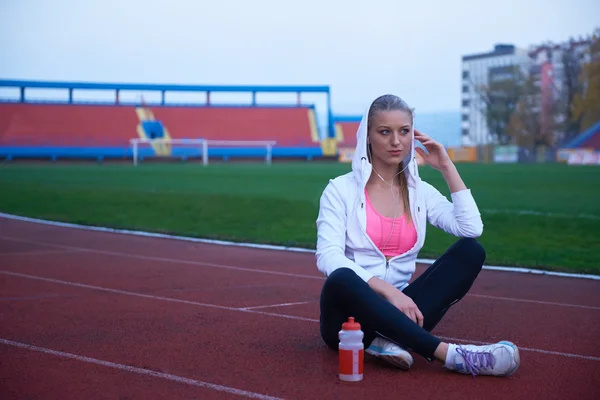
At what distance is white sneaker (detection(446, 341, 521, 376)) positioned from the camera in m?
4.59

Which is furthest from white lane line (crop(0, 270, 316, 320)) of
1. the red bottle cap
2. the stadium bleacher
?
the stadium bleacher

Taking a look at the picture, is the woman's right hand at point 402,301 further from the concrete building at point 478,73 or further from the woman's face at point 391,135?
the concrete building at point 478,73

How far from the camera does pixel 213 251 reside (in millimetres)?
11906

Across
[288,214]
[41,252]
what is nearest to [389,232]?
[41,252]

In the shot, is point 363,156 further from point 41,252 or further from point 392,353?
point 41,252

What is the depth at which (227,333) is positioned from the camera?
6098 mm

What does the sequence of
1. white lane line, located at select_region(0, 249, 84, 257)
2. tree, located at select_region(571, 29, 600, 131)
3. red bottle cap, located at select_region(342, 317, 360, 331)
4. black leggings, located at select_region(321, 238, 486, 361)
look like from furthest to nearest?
1. tree, located at select_region(571, 29, 600, 131)
2. white lane line, located at select_region(0, 249, 84, 257)
3. black leggings, located at select_region(321, 238, 486, 361)
4. red bottle cap, located at select_region(342, 317, 360, 331)

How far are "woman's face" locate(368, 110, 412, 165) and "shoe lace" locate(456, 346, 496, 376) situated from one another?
121 cm

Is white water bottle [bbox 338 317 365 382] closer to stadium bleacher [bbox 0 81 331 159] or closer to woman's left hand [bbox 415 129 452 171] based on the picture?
woman's left hand [bbox 415 129 452 171]

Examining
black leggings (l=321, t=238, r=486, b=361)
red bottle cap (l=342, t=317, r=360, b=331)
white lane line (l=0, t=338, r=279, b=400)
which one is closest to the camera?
white lane line (l=0, t=338, r=279, b=400)

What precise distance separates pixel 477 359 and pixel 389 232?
97 cm

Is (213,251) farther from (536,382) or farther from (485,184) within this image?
(485,184)

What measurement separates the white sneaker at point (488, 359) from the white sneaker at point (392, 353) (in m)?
0.24

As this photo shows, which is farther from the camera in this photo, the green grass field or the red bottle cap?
A: the green grass field
